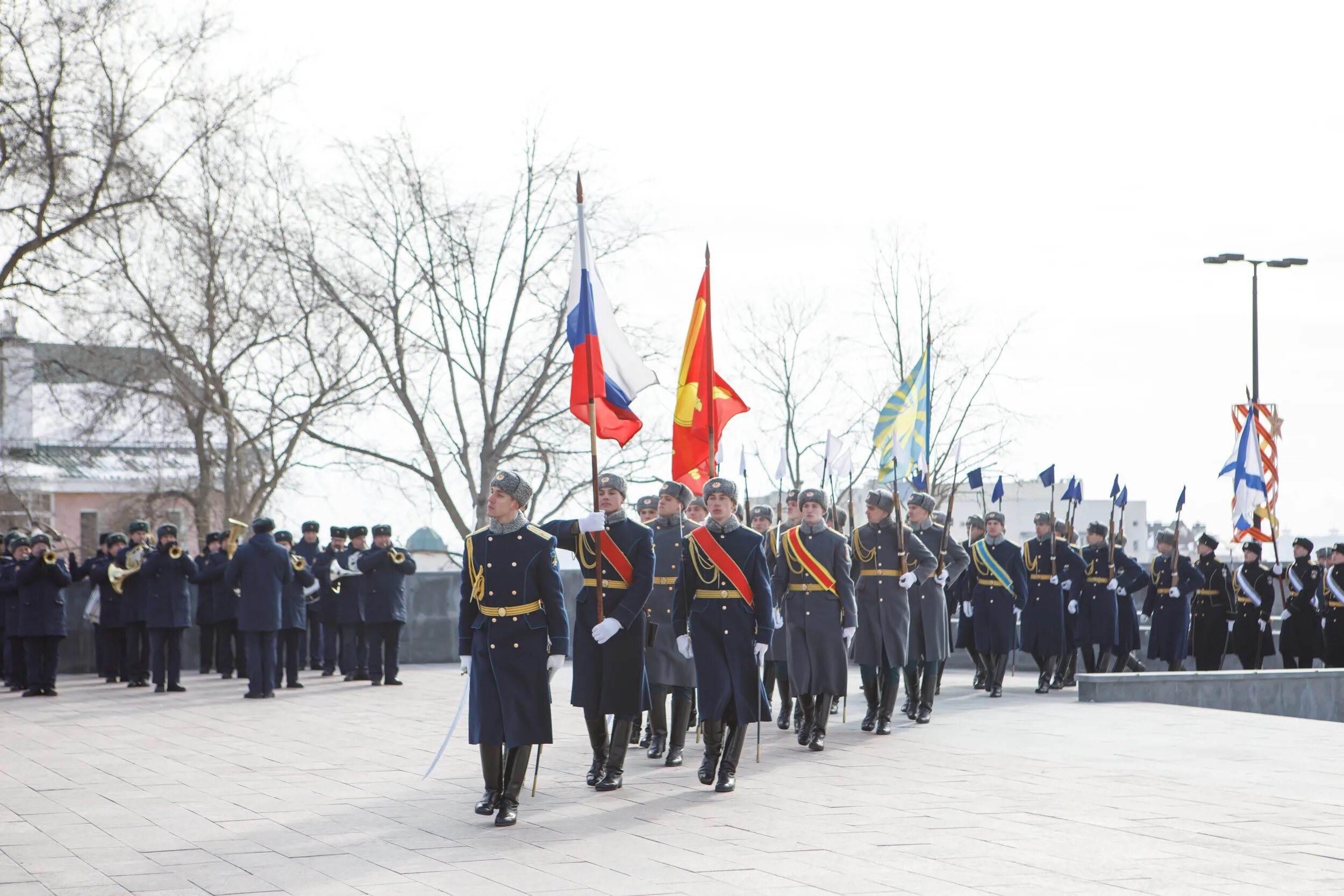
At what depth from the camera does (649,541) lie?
379 inches

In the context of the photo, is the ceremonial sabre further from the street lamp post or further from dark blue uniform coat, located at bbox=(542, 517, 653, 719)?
the street lamp post

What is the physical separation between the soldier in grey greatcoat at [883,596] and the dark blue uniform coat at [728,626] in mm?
2845

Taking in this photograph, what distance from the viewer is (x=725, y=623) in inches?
385

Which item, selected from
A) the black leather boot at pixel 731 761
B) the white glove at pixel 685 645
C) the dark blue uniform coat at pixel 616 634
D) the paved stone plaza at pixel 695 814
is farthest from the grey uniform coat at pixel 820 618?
the dark blue uniform coat at pixel 616 634

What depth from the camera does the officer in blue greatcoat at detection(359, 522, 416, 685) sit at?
18.1 metres

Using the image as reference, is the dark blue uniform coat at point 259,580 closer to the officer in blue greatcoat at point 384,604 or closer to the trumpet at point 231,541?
the officer in blue greatcoat at point 384,604

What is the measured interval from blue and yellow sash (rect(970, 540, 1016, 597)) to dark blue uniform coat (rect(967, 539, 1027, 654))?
2cm

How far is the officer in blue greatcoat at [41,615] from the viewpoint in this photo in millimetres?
16953

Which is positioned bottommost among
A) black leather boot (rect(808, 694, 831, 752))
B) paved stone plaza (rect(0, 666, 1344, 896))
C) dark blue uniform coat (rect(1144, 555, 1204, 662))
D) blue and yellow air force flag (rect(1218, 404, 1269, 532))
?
paved stone plaza (rect(0, 666, 1344, 896))

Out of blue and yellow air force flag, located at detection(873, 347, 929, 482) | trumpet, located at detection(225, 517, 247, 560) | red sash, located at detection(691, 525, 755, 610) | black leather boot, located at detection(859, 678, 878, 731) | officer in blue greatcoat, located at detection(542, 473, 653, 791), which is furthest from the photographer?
trumpet, located at detection(225, 517, 247, 560)

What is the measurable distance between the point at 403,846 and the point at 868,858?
2323 mm

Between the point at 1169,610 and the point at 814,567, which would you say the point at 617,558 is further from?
the point at 1169,610

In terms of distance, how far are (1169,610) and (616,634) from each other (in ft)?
39.4

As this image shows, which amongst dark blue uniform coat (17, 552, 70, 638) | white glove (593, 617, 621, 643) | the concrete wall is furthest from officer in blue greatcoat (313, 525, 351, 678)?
white glove (593, 617, 621, 643)
